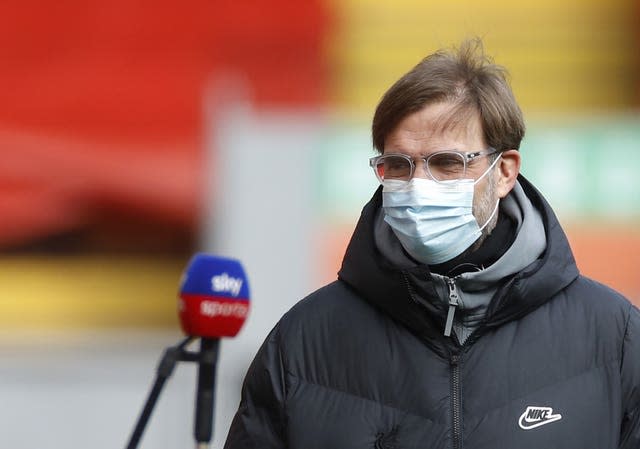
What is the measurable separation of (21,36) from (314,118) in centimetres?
425

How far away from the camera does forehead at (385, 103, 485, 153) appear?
7.95ft

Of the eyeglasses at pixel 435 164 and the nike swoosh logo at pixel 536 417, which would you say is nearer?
the nike swoosh logo at pixel 536 417

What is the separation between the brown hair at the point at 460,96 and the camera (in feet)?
8.00

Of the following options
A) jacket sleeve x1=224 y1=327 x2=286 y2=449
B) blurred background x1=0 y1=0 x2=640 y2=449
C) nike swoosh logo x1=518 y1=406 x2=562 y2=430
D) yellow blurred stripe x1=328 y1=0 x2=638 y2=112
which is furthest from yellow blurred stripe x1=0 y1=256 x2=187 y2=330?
nike swoosh logo x1=518 y1=406 x2=562 y2=430

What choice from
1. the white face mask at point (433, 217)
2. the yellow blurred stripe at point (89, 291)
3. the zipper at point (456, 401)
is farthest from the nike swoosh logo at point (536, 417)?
the yellow blurred stripe at point (89, 291)

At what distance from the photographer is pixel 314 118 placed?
23.4 ft

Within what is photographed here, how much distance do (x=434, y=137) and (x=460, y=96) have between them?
0.31 feet

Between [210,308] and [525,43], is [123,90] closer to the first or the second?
[525,43]

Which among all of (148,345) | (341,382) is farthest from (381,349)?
(148,345)

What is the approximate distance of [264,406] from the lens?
2.49m

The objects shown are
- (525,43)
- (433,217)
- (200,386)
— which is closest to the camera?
(433,217)

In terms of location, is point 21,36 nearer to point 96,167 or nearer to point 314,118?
point 96,167

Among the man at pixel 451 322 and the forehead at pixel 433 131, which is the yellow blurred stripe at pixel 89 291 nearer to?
the man at pixel 451 322

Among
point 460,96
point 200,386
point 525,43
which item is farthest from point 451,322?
point 525,43
